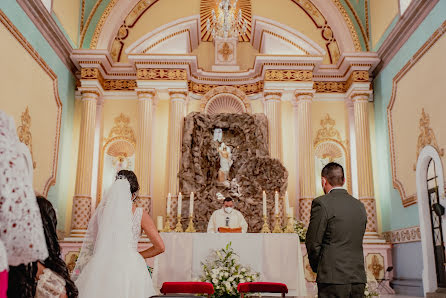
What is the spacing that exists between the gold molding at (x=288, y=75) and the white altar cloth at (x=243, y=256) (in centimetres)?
658

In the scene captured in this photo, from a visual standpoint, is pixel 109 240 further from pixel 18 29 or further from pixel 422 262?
pixel 422 262

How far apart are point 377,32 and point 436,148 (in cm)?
492

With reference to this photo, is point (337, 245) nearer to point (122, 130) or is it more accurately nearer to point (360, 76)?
point (360, 76)

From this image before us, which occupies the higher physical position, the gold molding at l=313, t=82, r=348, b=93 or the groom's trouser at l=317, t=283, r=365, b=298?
the gold molding at l=313, t=82, r=348, b=93

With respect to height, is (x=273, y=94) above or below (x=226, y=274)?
above

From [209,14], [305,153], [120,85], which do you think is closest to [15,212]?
[305,153]

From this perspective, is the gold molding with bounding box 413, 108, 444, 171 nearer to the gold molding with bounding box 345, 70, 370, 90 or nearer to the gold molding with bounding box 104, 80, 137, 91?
the gold molding with bounding box 345, 70, 370, 90

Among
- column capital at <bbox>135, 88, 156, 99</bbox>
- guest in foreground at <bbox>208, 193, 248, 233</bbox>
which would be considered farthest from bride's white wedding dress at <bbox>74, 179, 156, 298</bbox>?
column capital at <bbox>135, 88, 156, 99</bbox>

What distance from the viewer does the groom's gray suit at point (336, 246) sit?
11.7 feet

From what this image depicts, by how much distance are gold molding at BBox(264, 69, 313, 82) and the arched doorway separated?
4.28m

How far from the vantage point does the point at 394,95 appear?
1158 cm

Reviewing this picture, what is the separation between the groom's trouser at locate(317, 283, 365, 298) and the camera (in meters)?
3.57

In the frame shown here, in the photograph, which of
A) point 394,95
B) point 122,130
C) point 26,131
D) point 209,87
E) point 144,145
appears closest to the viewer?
point 26,131

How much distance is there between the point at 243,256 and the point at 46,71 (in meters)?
6.87
